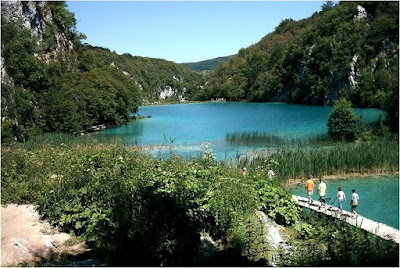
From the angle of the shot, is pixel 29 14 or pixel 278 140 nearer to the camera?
pixel 278 140

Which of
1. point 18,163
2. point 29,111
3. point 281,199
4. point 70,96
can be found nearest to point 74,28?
point 70,96

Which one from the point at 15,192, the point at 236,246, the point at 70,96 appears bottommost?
the point at 236,246

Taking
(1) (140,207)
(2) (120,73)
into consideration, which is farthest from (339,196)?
(2) (120,73)

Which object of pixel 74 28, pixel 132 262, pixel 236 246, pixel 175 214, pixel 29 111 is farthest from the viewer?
pixel 74 28

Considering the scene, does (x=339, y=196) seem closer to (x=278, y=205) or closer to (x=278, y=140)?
(x=278, y=205)

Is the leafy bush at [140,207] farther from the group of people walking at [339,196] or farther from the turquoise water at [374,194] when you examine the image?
the turquoise water at [374,194]

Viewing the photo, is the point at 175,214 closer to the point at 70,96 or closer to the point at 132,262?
the point at 132,262

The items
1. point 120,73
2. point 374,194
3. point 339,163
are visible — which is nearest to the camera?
point 374,194
